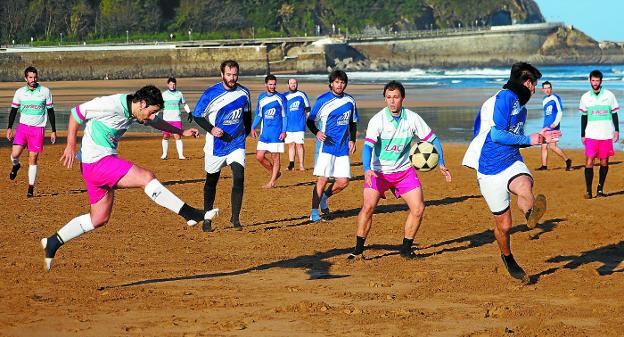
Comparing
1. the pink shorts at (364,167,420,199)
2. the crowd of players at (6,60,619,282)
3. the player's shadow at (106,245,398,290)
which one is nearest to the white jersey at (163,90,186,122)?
the crowd of players at (6,60,619,282)

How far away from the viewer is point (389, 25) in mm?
165000

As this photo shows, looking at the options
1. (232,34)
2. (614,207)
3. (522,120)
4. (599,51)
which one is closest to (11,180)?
(614,207)

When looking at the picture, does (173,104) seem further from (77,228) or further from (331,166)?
(77,228)

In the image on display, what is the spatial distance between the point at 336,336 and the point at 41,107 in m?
9.72

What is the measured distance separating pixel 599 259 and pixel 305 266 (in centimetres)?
304

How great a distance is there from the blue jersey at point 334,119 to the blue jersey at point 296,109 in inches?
247

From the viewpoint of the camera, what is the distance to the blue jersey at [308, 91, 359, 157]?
42.6 feet

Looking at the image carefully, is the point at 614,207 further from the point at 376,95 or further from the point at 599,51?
the point at 599,51

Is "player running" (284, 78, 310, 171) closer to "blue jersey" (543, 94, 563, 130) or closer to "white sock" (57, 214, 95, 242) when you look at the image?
"blue jersey" (543, 94, 563, 130)

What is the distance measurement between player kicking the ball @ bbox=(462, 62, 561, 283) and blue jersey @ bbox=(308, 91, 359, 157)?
3.79 metres

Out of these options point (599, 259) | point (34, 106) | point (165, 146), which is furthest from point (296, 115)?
point (599, 259)

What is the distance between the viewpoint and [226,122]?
12312mm

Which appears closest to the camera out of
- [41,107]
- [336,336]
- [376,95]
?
A: [336,336]

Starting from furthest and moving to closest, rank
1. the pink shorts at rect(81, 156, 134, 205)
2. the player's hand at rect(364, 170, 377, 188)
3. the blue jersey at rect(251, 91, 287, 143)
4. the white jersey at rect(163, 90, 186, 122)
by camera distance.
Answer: the white jersey at rect(163, 90, 186, 122), the blue jersey at rect(251, 91, 287, 143), the player's hand at rect(364, 170, 377, 188), the pink shorts at rect(81, 156, 134, 205)
